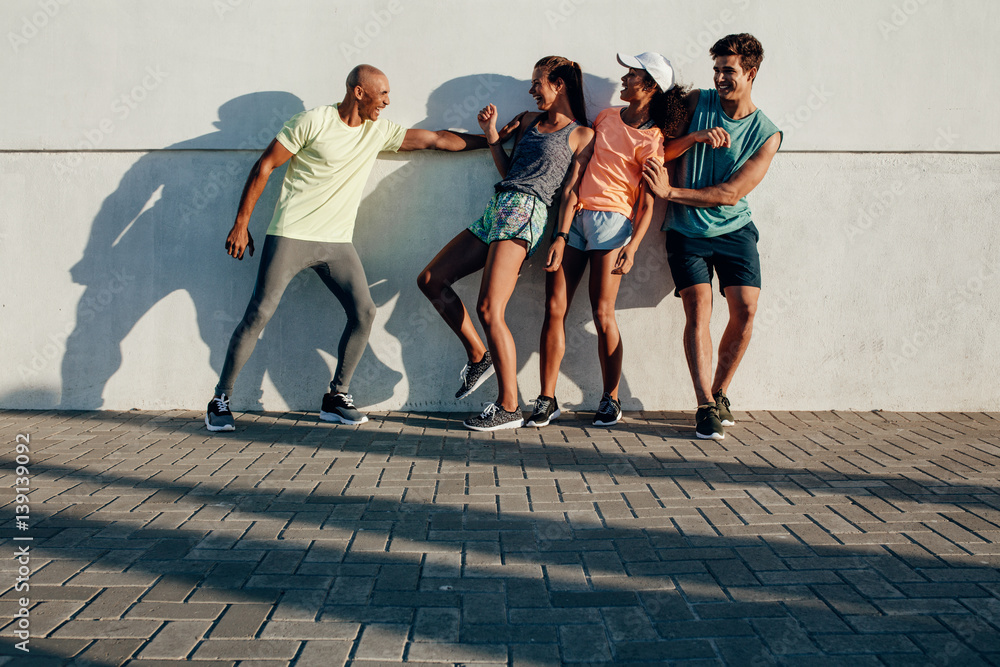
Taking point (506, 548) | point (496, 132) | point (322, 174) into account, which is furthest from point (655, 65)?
point (506, 548)

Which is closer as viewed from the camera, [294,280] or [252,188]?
[252,188]

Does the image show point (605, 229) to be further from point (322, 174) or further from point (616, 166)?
point (322, 174)

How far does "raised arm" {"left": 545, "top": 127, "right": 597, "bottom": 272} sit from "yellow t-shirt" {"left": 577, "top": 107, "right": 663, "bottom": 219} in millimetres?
43

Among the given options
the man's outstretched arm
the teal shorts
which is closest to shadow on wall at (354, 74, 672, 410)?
the man's outstretched arm

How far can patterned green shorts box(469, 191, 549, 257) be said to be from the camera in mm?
4914

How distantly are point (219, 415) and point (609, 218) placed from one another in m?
2.85

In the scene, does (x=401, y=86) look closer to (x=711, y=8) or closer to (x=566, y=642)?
(x=711, y=8)

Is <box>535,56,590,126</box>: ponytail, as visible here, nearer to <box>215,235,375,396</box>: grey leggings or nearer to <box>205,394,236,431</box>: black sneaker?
<box>215,235,375,396</box>: grey leggings

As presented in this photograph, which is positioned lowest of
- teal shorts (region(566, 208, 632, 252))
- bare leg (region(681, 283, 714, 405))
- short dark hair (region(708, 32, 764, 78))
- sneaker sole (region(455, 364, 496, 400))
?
sneaker sole (region(455, 364, 496, 400))

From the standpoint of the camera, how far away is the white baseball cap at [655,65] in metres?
4.92

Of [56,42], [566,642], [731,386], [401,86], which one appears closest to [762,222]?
[731,386]

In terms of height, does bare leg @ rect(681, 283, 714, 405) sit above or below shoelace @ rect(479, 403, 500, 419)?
above

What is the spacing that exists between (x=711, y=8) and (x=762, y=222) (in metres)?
1.56

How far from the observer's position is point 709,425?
4797mm
